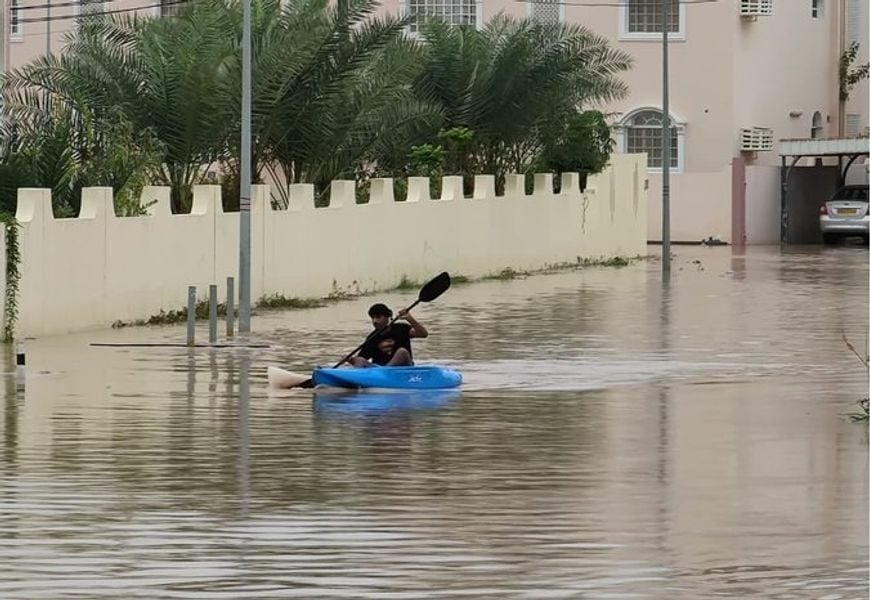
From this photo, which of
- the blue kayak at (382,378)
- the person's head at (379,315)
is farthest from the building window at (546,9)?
the person's head at (379,315)

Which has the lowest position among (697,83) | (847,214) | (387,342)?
(387,342)

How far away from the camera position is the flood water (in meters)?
11.8

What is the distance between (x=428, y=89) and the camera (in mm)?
48969

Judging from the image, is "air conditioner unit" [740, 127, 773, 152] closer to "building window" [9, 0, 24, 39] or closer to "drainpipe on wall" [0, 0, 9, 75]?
"building window" [9, 0, 24, 39]

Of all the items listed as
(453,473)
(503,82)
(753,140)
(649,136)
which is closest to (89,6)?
(649,136)

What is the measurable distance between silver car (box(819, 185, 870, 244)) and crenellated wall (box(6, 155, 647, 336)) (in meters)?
9.49

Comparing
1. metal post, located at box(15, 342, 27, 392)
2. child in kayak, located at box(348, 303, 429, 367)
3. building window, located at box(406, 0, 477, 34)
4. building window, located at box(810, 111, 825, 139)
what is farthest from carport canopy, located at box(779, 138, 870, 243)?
metal post, located at box(15, 342, 27, 392)

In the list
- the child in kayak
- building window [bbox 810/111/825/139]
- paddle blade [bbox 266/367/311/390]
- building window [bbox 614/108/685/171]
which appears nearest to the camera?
the child in kayak

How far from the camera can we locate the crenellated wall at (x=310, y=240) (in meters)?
30.1

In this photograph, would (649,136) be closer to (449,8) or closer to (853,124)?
(449,8)

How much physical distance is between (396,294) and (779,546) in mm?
27725

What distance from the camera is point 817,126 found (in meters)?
69.3

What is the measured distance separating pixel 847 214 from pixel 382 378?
142 feet

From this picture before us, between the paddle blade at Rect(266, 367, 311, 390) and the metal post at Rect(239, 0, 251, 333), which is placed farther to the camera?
the metal post at Rect(239, 0, 251, 333)
